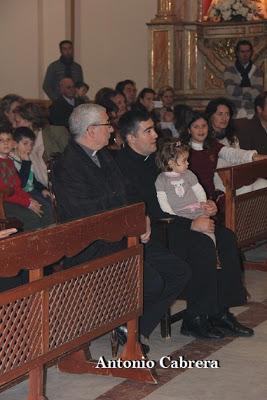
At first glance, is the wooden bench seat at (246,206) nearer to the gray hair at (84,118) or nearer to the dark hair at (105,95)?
the gray hair at (84,118)

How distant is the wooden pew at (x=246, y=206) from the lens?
7012 mm

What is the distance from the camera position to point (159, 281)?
5461mm

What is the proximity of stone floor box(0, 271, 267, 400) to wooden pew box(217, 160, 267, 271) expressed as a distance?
4.09 feet

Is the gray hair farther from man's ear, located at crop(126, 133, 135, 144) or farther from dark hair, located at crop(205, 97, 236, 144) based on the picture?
dark hair, located at crop(205, 97, 236, 144)

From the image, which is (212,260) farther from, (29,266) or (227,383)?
(29,266)

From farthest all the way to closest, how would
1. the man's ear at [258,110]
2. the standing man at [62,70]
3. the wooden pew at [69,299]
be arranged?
the standing man at [62,70] → the man's ear at [258,110] → the wooden pew at [69,299]

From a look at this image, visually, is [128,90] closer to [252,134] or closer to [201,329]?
[252,134]

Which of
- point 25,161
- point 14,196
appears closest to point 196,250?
point 14,196

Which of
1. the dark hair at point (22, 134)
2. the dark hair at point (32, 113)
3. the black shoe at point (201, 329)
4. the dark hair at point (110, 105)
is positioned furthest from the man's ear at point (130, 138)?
the dark hair at point (110, 105)

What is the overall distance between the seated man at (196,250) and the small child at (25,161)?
1.46m

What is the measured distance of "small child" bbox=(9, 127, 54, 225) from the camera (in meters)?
7.46

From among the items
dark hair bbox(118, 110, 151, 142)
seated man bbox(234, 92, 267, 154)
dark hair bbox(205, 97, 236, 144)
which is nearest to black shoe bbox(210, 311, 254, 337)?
dark hair bbox(118, 110, 151, 142)

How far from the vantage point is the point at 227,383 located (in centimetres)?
Result: 508

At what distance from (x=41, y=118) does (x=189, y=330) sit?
3.03 meters
